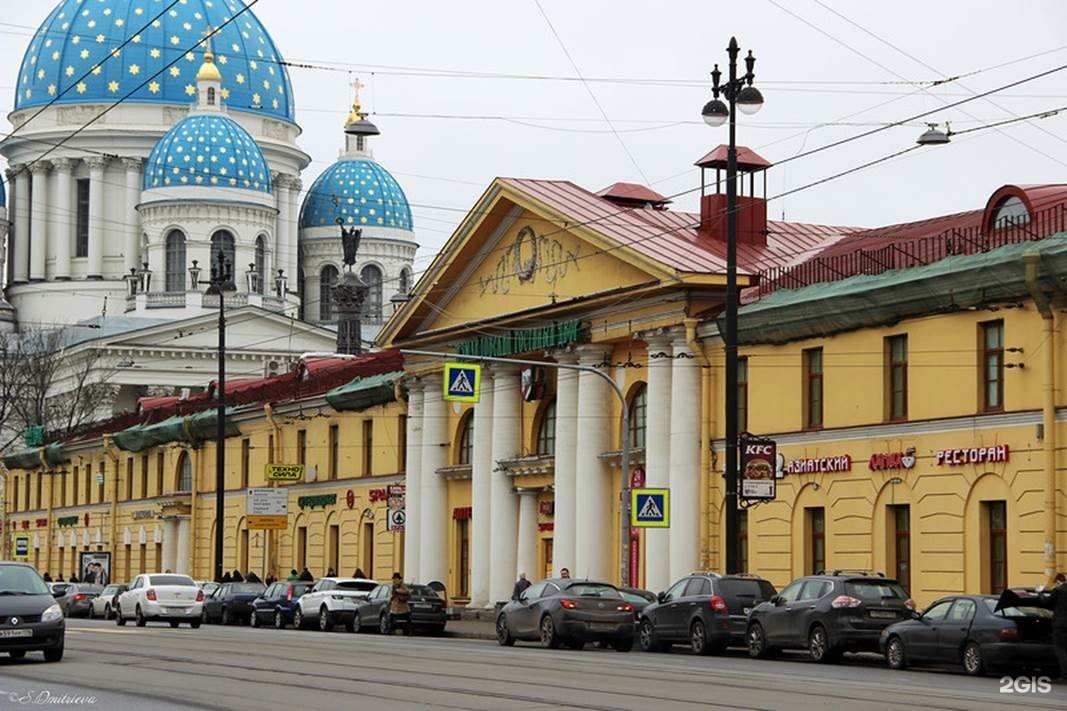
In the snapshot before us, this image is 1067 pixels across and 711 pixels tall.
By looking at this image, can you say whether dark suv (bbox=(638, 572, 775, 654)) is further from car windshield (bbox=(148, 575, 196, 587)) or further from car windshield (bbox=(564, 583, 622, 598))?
car windshield (bbox=(148, 575, 196, 587))

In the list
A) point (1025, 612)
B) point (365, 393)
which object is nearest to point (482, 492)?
point (365, 393)

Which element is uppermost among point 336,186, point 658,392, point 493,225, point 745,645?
point 336,186

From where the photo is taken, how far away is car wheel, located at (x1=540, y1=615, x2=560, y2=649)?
3806 centimetres

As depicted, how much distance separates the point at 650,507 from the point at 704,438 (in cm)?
601

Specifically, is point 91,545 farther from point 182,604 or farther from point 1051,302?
point 1051,302

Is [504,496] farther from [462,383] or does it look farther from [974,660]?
[974,660]

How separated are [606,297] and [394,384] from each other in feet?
47.2

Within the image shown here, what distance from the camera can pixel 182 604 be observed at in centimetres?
4931

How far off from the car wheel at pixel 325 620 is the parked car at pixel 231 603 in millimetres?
5606

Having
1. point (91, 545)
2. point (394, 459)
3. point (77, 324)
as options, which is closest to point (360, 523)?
point (394, 459)

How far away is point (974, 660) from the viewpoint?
2938 cm

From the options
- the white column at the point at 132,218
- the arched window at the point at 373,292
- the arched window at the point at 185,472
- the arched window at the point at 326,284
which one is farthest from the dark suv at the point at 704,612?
the arched window at the point at 326,284

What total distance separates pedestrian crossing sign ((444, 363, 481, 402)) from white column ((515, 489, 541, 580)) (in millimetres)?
7081

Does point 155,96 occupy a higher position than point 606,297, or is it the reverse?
point 155,96
